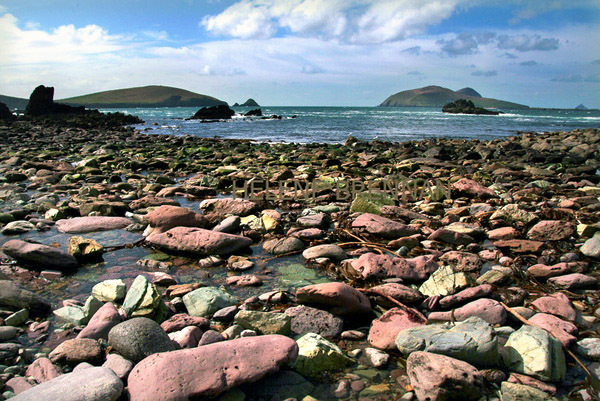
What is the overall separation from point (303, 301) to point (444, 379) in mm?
1235

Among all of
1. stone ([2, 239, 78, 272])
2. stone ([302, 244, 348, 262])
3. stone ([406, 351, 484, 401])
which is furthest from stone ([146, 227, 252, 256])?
stone ([406, 351, 484, 401])

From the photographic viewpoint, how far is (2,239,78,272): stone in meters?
3.79

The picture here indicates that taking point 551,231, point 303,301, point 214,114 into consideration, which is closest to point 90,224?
point 303,301

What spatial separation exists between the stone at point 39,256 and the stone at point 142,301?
1.41 m

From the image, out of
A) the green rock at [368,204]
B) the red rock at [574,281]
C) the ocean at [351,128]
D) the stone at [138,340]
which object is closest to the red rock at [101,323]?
the stone at [138,340]

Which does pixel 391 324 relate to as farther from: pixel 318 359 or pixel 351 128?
pixel 351 128

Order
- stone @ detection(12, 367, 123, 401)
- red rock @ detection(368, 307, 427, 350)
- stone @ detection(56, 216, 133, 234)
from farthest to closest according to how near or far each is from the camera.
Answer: stone @ detection(56, 216, 133, 234) < red rock @ detection(368, 307, 427, 350) < stone @ detection(12, 367, 123, 401)

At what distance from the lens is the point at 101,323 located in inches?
104

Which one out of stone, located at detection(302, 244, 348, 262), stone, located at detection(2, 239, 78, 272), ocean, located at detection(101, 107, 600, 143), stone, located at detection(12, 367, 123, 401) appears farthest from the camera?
ocean, located at detection(101, 107, 600, 143)

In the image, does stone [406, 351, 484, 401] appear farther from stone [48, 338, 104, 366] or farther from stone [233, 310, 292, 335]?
stone [48, 338, 104, 366]

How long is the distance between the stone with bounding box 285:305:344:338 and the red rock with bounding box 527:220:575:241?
10.3 ft

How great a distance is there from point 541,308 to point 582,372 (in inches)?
27.3

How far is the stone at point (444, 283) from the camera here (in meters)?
3.14

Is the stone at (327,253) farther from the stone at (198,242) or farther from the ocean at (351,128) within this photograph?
the ocean at (351,128)
